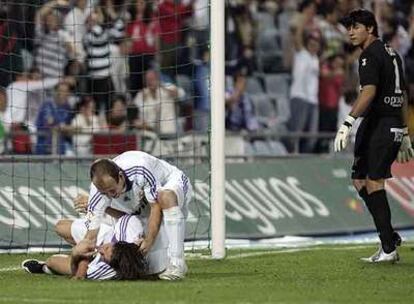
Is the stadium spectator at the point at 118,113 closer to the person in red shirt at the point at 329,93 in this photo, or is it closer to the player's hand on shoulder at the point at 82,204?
the person in red shirt at the point at 329,93

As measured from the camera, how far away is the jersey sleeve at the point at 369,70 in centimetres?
1251

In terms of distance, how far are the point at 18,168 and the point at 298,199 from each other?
3845 mm

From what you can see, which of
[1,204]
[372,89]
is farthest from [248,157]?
[372,89]

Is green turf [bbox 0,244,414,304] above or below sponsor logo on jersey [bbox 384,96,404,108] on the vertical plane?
below

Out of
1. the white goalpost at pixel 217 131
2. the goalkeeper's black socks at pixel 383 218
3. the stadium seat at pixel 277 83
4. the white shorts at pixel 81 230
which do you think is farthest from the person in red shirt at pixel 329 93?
the white shorts at pixel 81 230

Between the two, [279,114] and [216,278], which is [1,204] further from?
[279,114]

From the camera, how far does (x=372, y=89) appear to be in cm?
1245

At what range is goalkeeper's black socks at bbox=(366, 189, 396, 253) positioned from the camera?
12.6 metres

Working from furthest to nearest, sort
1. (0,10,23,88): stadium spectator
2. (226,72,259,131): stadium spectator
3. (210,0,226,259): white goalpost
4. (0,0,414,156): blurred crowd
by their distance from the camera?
(226,72,259,131): stadium spectator → (0,0,414,156): blurred crowd → (0,10,23,88): stadium spectator → (210,0,226,259): white goalpost

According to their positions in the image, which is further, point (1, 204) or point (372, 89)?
point (1, 204)

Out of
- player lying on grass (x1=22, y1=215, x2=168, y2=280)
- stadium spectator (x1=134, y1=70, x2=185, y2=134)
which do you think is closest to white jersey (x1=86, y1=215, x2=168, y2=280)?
player lying on grass (x1=22, y1=215, x2=168, y2=280)

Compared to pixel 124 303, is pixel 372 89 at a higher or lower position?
higher

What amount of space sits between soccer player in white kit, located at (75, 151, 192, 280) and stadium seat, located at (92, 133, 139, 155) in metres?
6.07

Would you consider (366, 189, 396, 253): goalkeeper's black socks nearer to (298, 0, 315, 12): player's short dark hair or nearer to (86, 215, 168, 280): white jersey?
(86, 215, 168, 280): white jersey
